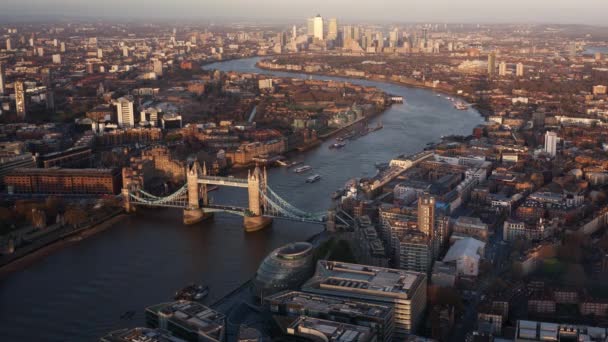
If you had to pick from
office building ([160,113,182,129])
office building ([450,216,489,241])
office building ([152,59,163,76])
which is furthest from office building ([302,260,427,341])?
office building ([152,59,163,76])

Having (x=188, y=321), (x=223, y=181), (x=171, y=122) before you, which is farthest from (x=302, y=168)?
(x=188, y=321)

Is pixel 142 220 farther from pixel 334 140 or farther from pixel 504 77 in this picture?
pixel 504 77

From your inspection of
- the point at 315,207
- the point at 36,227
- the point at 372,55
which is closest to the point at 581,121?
the point at 315,207

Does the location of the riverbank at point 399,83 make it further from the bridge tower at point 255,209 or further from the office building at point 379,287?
the office building at point 379,287

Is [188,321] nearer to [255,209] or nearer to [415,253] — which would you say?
[415,253]

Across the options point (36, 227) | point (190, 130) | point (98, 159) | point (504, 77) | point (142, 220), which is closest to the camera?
point (36, 227)

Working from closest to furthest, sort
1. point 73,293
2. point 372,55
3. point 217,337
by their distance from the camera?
point 217,337 → point 73,293 → point 372,55
